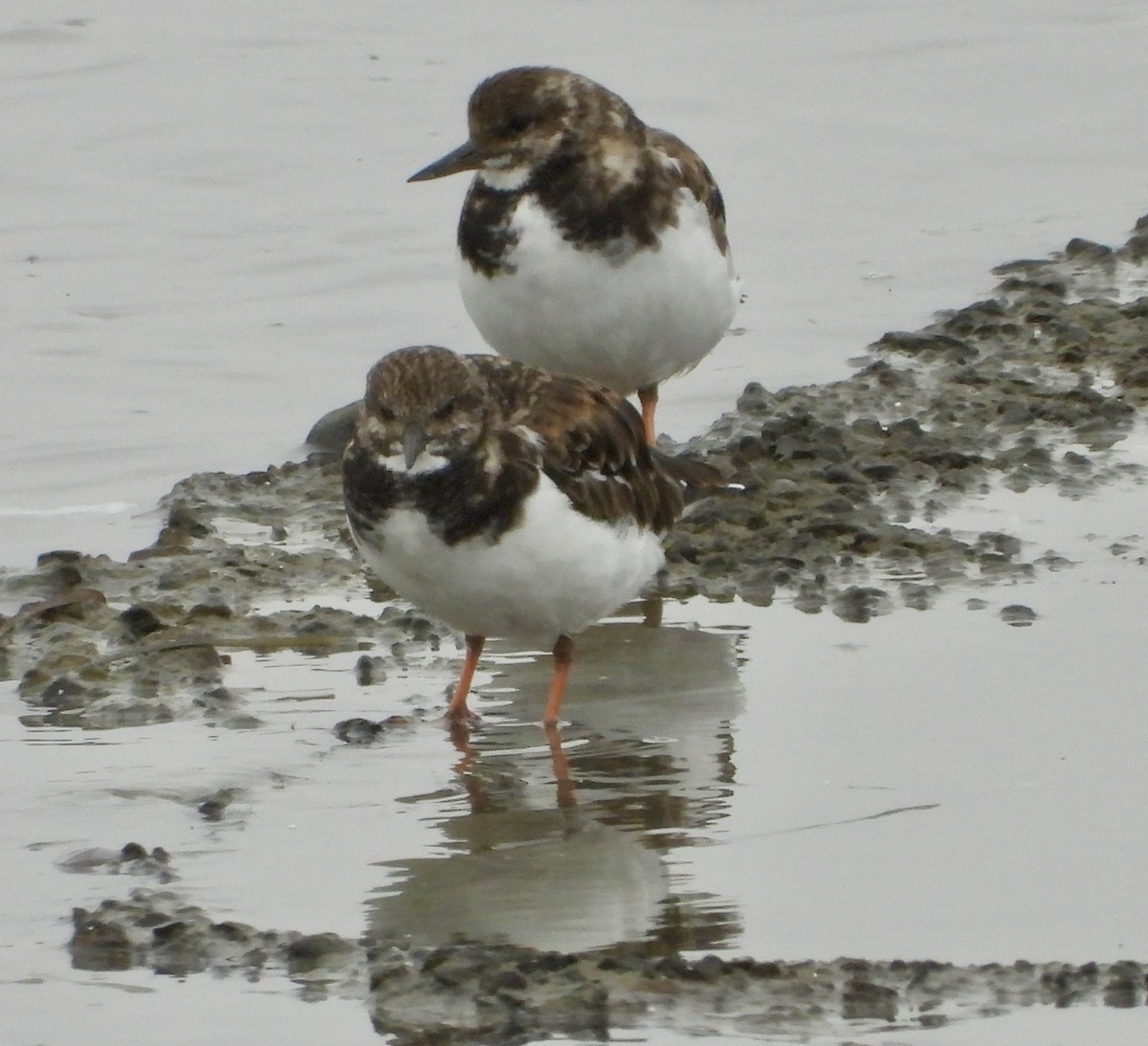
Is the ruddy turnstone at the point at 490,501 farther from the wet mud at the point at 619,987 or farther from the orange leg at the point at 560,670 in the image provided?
the wet mud at the point at 619,987

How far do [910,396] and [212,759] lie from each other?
329cm

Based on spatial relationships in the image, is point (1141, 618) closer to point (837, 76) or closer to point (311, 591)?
point (311, 591)

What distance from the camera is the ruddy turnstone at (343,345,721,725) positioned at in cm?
452

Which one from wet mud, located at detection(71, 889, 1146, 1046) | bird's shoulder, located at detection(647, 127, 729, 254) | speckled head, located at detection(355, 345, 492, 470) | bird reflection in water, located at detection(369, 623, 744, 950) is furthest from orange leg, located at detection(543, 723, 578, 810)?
bird's shoulder, located at detection(647, 127, 729, 254)

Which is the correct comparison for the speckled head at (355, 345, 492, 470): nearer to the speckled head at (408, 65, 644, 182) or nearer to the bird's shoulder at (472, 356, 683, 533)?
the bird's shoulder at (472, 356, 683, 533)

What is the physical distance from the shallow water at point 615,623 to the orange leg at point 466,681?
0.11 meters

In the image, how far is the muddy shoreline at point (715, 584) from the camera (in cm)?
344

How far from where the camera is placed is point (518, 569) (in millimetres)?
4578

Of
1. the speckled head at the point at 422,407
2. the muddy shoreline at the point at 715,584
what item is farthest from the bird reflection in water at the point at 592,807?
the speckled head at the point at 422,407

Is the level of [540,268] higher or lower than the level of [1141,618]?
higher

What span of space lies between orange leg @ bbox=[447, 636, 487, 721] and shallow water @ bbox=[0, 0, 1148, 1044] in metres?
0.11

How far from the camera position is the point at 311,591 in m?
5.84

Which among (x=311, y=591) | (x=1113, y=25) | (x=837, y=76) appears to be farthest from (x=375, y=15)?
(x=311, y=591)

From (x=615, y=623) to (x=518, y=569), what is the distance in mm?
1149
